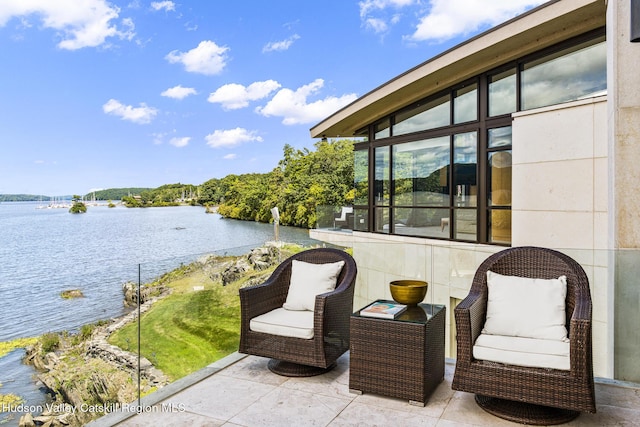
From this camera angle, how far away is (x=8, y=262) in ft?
108

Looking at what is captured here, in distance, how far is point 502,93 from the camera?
737 cm

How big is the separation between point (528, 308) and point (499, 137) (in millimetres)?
4583

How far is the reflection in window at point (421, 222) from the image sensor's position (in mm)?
8258

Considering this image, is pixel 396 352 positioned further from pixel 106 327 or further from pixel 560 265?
pixel 106 327

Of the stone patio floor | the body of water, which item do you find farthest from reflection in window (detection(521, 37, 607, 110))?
the body of water

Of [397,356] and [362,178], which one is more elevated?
[362,178]

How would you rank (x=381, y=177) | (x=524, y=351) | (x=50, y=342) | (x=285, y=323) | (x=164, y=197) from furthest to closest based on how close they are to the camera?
(x=164, y=197)
(x=381, y=177)
(x=50, y=342)
(x=285, y=323)
(x=524, y=351)

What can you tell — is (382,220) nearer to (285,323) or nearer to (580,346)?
(285,323)

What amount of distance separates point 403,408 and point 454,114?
610cm

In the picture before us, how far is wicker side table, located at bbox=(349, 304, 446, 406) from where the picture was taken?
325 cm

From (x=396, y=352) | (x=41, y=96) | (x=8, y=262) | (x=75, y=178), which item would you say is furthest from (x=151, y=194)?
(x=396, y=352)

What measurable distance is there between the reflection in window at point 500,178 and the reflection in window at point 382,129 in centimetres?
300

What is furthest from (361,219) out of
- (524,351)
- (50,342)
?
(524,351)

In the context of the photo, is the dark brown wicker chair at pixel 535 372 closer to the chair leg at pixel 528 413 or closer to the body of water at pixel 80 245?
the chair leg at pixel 528 413
